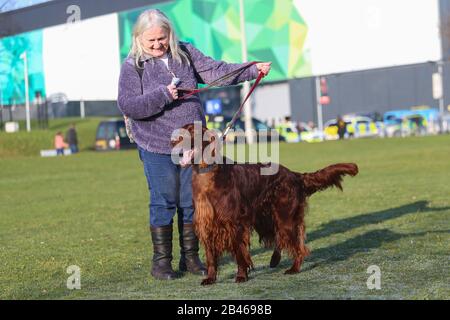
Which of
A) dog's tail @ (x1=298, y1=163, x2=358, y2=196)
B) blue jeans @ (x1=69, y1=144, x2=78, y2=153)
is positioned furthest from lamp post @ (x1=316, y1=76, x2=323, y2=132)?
dog's tail @ (x1=298, y1=163, x2=358, y2=196)

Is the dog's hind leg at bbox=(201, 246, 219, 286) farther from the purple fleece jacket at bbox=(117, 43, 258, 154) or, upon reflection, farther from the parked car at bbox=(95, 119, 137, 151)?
the parked car at bbox=(95, 119, 137, 151)

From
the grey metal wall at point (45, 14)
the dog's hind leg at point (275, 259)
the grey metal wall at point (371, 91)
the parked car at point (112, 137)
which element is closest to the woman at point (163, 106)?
the dog's hind leg at point (275, 259)

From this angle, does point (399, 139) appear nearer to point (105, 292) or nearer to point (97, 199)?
point (97, 199)

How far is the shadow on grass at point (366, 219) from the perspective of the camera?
935cm

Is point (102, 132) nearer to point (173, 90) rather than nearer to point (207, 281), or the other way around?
point (173, 90)

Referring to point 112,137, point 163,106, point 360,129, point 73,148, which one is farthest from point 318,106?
point 163,106

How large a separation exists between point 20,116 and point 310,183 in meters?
37.2

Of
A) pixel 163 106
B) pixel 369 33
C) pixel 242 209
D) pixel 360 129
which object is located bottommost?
pixel 242 209

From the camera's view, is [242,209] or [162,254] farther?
[162,254]

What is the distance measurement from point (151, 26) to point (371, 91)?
180 ft

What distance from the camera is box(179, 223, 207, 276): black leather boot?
267 inches

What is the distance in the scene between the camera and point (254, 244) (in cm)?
854

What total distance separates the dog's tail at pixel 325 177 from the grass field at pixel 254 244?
63cm

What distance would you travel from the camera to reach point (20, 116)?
1670 inches
